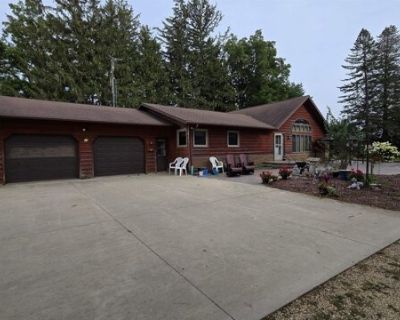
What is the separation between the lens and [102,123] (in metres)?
11.0

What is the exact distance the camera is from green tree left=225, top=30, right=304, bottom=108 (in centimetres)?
2998

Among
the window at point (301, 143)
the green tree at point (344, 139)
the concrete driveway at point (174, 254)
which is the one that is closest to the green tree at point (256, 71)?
the window at point (301, 143)

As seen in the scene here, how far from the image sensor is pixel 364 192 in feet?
22.9

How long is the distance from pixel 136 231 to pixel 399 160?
2181cm

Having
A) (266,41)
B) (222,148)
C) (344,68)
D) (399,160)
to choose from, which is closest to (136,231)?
(222,148)

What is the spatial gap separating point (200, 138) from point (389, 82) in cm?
2570

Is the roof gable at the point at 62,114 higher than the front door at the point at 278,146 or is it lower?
higher

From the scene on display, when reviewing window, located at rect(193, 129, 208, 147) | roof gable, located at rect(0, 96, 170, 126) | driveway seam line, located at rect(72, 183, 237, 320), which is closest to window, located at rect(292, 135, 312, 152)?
window, located at rect(193, 129, 208, 147)

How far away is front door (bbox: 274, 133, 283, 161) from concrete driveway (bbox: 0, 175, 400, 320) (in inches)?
442

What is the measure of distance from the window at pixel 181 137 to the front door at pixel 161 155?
2.98 feet

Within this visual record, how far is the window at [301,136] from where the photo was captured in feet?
58.4

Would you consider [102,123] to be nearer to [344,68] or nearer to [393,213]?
[393,213]

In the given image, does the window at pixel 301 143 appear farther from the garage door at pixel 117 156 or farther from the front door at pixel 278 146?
the garage door at pixel 117 156

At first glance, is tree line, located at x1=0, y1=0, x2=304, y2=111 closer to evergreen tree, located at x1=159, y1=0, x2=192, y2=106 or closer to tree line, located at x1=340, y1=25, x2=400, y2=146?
evergreen tree, located at x1=159, y1=0, x2=192, y2=106
